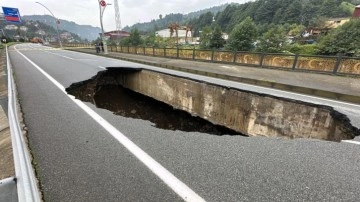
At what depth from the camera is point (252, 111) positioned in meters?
6.80

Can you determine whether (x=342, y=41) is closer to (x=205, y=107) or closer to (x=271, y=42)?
(x=271, y=42)

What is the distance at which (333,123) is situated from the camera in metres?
5.18

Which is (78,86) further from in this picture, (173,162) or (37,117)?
(173,162)

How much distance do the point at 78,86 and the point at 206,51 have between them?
1160 cm

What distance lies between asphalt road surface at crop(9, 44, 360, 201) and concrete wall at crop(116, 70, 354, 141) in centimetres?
188

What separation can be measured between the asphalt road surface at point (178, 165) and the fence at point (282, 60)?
29.8ft

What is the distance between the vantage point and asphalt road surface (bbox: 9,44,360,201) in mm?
2221

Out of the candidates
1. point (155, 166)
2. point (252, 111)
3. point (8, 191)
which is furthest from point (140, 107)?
point (8, 191)

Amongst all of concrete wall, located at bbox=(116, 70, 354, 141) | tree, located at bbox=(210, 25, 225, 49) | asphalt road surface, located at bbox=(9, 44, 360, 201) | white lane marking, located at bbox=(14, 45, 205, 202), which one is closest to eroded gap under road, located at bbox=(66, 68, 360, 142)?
concrete wall, located at bbox=(116, 70, 354, 141)

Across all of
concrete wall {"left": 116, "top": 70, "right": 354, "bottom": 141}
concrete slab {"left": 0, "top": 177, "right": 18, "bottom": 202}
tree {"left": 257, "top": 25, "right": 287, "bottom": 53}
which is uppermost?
tree {"left": 257, "top": 25, "right": 287, "bottom": 53}

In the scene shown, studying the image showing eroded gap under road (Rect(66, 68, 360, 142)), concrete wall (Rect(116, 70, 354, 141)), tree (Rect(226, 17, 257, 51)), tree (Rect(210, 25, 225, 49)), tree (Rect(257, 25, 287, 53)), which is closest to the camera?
concrete wall (Rect(116, 70, 354, 141))

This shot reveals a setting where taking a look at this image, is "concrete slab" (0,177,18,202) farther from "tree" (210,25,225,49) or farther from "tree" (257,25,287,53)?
"tree" (210,25,225,49)

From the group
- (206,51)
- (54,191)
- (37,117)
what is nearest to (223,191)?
(54,191)

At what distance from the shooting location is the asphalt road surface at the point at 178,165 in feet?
7.29
